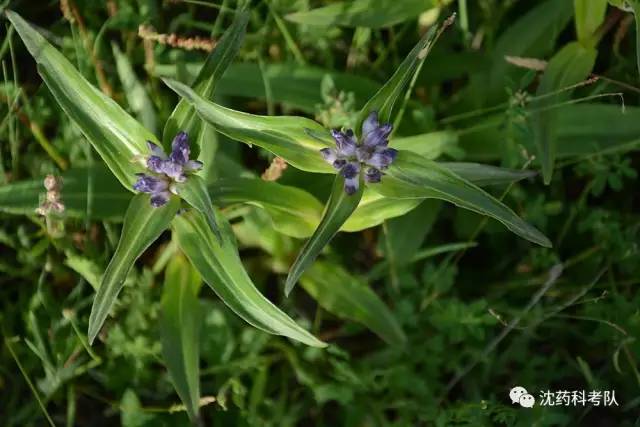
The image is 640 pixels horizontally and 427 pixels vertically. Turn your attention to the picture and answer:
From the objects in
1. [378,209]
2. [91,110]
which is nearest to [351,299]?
[378,209]

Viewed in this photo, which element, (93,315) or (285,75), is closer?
(93,315)

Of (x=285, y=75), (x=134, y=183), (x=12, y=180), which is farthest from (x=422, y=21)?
(x=12, y=180)

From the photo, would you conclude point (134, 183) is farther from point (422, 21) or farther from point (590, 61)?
point (590, 61)

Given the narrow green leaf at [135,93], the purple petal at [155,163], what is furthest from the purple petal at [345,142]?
the narrow green leaf at [135,93]

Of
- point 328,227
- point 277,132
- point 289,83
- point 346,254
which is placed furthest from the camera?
point 346,254

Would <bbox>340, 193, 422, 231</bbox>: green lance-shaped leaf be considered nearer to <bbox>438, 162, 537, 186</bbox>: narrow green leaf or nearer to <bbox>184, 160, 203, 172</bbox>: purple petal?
<bbox>438, 162, 537, 186</bbox>: narrow green leaf

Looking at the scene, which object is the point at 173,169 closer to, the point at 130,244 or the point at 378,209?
the point at 130,244

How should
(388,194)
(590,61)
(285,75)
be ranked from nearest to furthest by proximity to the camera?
1. (388,194)
2. (590,61)
3. (285,75)
